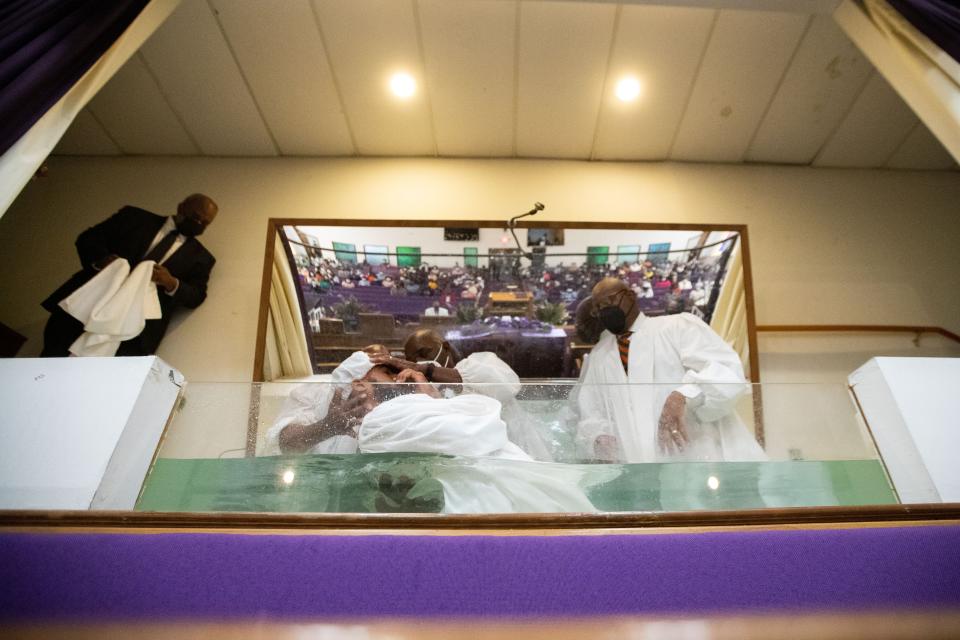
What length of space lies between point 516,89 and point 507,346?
124 centimetres

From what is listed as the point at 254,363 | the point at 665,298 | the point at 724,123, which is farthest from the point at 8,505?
the point at 724,123

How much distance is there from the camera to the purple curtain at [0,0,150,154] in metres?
1.45

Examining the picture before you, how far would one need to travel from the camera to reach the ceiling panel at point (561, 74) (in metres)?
2.63

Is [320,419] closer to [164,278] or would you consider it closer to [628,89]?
[164,278]

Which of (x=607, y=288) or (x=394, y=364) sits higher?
(x=607, y=288)

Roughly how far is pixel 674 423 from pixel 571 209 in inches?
70.9

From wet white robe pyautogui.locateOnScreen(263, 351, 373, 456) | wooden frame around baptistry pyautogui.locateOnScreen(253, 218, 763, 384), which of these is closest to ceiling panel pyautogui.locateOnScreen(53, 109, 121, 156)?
wooden frame around baptistry pyautogui.locateOnScreen(253, 218, 763, 384)

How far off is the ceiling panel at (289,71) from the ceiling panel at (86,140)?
2.85ft

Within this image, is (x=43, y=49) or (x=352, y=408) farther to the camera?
(x=43, y=49)

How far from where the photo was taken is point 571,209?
10.2 ft

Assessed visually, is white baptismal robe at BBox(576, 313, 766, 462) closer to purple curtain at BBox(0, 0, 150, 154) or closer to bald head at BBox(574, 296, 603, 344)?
bald head at BBox(574, 296, 603, 344)

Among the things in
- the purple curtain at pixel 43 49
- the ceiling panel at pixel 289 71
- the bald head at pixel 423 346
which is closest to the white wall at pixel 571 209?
the ceiling panel at pixel 289 71

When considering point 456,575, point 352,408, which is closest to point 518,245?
point 352,408

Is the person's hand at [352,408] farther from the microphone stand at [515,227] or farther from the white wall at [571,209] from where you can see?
the white wall at [571,209]
